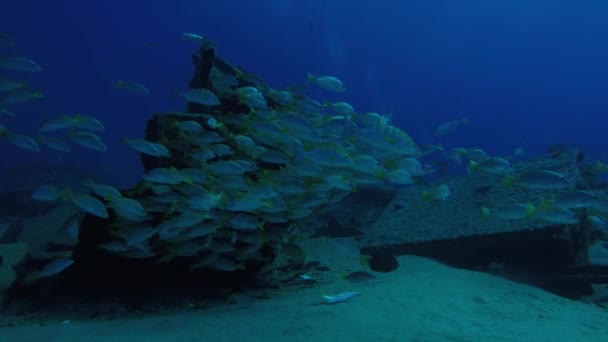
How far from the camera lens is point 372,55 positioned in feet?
294

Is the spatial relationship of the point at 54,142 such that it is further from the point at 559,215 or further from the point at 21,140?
the point at 559,215

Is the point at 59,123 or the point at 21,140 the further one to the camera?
the point at 21,140

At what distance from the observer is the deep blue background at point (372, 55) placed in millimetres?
77625

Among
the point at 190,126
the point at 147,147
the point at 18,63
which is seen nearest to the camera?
the point at 147,147

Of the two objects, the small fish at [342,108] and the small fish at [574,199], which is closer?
the small fish at [574,199]

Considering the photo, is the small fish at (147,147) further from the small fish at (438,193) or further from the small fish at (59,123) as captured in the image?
the small fish at (438,193)

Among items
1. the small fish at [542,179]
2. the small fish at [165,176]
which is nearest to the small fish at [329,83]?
the small fish at [542,179]

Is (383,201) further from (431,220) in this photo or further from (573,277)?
(573,277)

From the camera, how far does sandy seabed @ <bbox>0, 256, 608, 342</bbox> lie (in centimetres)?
358

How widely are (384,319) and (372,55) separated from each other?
91.6m

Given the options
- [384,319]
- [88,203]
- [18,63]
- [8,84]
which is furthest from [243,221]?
[18,63]

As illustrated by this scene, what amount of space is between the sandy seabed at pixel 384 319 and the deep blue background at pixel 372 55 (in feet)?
229

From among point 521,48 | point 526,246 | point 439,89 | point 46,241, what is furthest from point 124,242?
point 521,48

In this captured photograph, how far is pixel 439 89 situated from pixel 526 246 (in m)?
97.6
